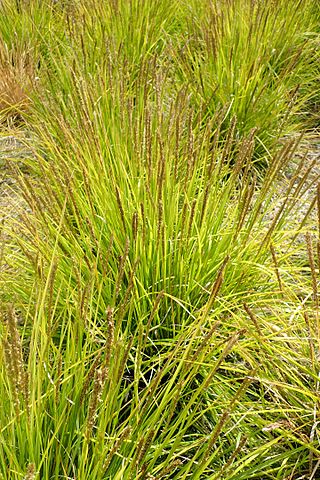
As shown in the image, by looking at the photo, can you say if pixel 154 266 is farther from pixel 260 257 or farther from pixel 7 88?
pixel 7 88

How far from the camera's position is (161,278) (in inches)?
78.0

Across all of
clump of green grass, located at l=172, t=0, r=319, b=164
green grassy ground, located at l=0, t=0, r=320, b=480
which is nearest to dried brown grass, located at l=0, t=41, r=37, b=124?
green grassy ground, located at l=0, t=0, r=320, b=480

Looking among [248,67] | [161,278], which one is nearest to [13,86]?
[248,67]

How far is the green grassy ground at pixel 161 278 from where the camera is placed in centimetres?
130

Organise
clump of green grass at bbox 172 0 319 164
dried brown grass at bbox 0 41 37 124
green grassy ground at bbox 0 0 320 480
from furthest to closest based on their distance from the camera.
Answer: dried brown grass at bbox 0 41 37 124
clump of green grass at bbox 172 0 319 164
green grassy ground at bbox 0 0 320 480

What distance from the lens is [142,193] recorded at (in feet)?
7.16

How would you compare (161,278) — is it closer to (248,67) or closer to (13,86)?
(248,67)

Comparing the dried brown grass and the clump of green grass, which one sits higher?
the clump of green grass

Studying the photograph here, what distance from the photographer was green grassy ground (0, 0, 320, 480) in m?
1.30

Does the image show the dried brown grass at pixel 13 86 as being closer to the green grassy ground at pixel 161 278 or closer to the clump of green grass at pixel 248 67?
the green grassy ground at pixel 161 278

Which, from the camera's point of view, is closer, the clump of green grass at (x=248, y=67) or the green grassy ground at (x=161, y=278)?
the green grassy ground at (x=161, y=278)

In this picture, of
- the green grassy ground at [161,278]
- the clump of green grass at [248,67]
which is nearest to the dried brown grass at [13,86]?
the green grassy ground at [161,278]

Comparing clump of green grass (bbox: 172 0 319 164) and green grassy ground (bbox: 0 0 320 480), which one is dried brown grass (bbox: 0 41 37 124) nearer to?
green grassy ground (bbox: 0 0 320 480)

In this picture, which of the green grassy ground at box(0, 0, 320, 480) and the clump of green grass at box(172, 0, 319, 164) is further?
the clump of green grass at box(172, 0, 319, 164)
